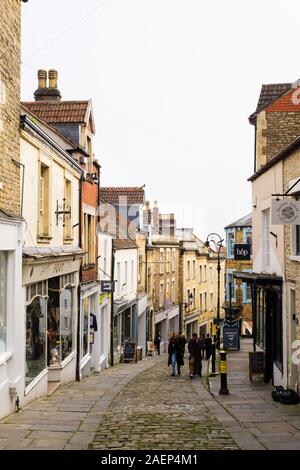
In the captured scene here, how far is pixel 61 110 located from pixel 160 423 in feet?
45.9

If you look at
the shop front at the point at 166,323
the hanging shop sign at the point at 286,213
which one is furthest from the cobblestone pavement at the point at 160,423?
the shop front at the point at 166,323

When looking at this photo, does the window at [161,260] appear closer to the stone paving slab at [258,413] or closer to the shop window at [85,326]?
the shop window at [85,326]

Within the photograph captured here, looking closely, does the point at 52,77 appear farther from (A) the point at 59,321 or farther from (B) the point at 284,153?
(B) the point at 284,153

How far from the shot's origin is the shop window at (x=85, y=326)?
21.0 metres

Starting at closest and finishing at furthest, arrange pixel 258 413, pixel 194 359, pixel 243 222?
pixel 258 413
pixel 194 359
pixel 243 222

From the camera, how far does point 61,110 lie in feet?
70.0

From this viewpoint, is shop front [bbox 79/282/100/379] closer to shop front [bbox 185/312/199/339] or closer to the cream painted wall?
the cream painted wall

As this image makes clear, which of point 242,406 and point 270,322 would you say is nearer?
point 242,406

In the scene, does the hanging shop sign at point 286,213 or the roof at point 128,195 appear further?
the roof at point 128,195

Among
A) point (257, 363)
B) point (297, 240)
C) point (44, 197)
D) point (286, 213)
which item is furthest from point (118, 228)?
point (286, 213)

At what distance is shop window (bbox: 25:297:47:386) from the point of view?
13.2 meters

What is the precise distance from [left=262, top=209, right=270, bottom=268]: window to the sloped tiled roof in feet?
25.2
